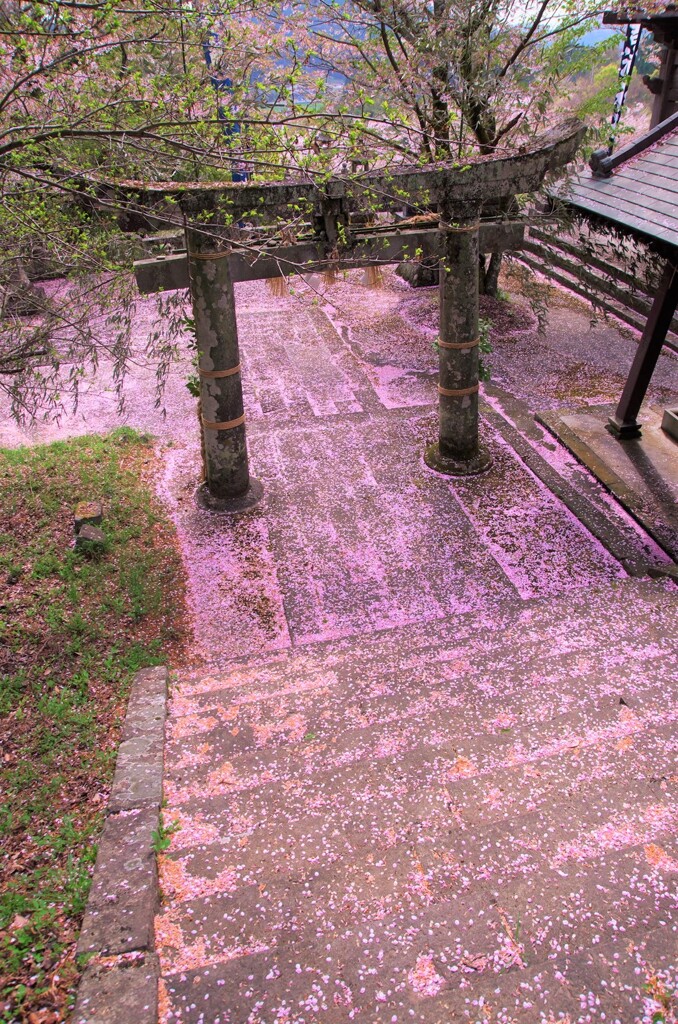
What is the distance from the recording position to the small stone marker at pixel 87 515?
21.7 ft

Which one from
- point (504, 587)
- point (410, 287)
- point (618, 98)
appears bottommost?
point (504, 587)

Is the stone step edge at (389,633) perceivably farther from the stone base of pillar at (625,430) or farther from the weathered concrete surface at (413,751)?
the stone base of pillar at (625,430)

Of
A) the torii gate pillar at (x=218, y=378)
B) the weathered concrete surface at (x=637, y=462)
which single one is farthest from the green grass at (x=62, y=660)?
the weathered concrete surface at (x=637, y=462)

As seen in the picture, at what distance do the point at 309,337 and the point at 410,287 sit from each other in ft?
10.00

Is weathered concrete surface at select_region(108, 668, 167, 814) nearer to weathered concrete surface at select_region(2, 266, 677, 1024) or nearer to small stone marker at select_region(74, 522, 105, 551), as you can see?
weathered concrete surface at select_region(2, 266, 677, 1024)

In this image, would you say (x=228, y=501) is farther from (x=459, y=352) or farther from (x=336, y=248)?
(x=459, y=352)

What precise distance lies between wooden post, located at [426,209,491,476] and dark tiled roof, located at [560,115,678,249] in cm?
122

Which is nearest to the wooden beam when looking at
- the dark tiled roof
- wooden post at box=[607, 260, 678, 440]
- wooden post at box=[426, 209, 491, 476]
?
wooden post at box=[426, 209, 491, 476]

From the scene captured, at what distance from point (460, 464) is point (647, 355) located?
2.40 m

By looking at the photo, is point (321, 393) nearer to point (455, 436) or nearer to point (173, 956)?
point (455, 436)

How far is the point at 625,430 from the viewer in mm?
8195

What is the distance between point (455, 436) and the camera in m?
7.75

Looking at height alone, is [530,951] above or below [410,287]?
below

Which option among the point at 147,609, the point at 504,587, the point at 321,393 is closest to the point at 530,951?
the point at 504,587
